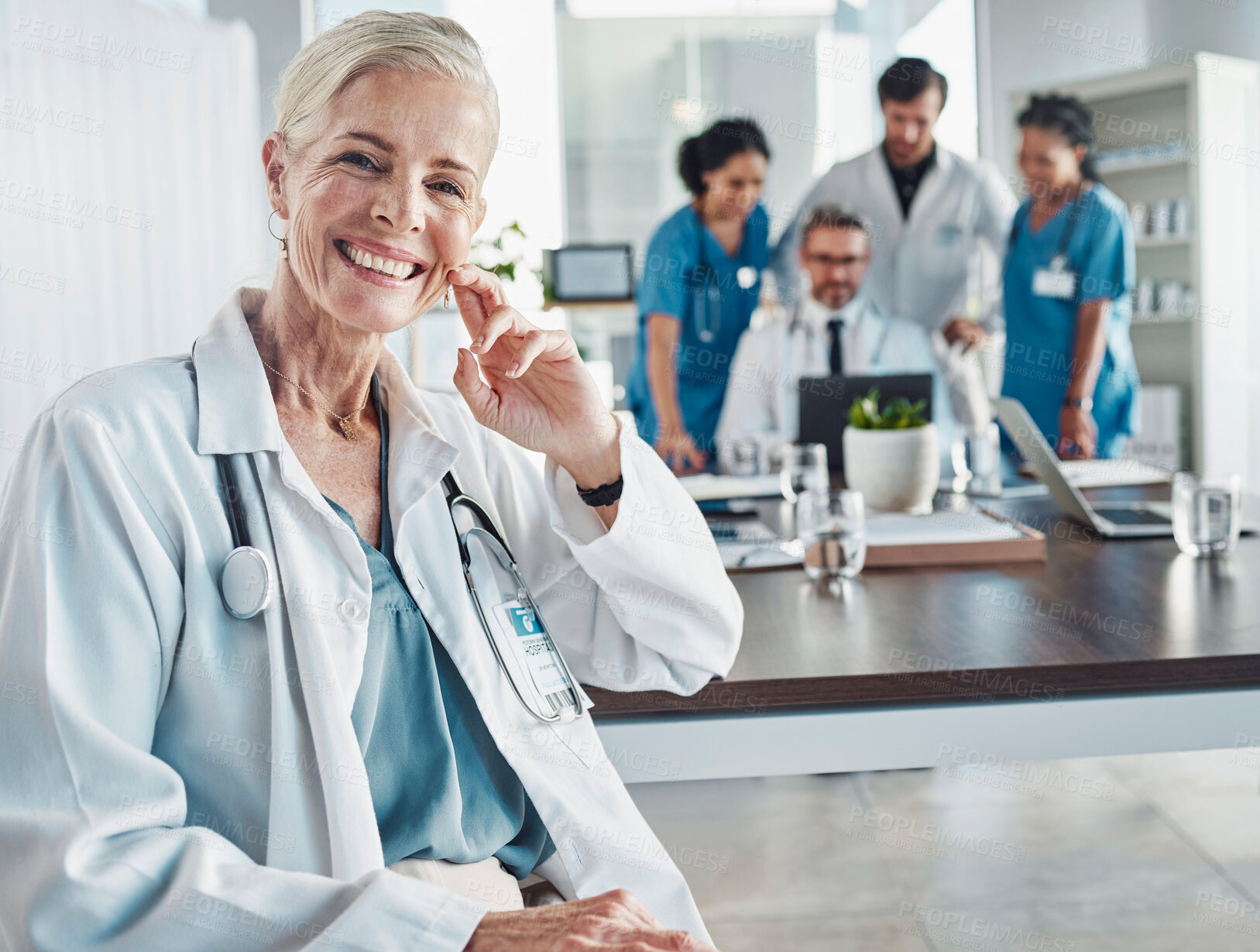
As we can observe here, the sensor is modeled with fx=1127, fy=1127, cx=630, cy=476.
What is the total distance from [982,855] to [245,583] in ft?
6.65

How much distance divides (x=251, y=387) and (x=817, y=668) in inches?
25.5

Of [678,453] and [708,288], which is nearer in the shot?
[678,453]

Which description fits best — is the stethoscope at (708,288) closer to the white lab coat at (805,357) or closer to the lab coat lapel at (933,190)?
the white lab coat at (805,357)

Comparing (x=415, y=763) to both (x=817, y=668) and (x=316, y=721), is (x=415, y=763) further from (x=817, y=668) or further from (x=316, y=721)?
(x=817, y=668)

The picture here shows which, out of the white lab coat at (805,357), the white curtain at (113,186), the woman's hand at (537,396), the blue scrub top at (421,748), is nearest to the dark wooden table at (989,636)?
the blue scrub top at (421,748)

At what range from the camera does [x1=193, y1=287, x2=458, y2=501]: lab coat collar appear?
3.44ft

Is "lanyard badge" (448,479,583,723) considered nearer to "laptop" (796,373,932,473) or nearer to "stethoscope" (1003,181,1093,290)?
"laptop" (796,373,932,473)

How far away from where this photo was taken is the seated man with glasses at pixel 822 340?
373cm

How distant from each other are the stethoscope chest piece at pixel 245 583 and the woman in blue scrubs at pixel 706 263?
3276mm

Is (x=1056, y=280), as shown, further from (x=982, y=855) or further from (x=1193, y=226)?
(x=982, y=855)

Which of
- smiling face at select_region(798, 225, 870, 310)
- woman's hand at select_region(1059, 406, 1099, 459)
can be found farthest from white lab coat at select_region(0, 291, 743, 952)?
smiling face at select_region(798, 225, 870, 310)

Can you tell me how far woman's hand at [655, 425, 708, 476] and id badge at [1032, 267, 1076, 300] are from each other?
1646 mm

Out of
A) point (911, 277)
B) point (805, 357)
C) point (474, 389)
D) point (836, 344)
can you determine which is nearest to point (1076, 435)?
point (836, 344)

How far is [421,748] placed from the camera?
1.11m
